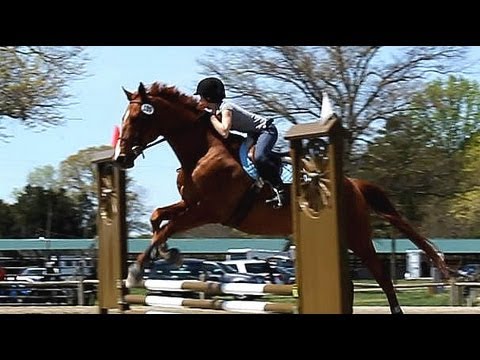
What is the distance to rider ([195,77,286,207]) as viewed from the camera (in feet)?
17.7

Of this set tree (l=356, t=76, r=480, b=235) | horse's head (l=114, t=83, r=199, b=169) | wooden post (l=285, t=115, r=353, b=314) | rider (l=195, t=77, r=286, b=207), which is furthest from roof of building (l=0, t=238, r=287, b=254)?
tree (l=356, t=76, r=480, b=235)

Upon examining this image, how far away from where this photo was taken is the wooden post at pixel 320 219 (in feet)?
14.3

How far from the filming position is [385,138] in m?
12.0

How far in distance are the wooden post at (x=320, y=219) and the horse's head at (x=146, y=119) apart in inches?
44.9

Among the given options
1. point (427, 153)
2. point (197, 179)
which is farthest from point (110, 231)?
point (427, 153)

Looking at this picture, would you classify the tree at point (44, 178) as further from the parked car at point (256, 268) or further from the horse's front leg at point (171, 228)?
the horse's front leg at point (171, 228)

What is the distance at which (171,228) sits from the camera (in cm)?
551

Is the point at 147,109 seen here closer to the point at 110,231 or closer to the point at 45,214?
the point at 110,231

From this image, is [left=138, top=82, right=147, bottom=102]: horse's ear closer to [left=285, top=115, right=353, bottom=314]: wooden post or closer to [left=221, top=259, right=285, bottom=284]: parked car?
[left=285, top=115, right=353, bottom=314]: wooden post

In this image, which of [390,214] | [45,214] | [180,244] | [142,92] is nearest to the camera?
[142,92]

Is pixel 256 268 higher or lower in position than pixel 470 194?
lower

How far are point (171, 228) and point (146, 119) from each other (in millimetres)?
714

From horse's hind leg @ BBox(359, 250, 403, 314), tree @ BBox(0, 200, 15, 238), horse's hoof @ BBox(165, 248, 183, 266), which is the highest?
tree @ BBox(0, 200, 15, 238)
